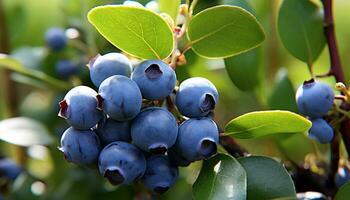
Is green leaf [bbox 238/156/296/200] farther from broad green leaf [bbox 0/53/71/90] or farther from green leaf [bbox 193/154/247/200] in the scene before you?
broad green leaf [bbox 0/53/71/90]

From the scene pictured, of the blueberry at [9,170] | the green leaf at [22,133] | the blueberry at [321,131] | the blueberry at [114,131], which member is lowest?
the blueberry at [9,170]

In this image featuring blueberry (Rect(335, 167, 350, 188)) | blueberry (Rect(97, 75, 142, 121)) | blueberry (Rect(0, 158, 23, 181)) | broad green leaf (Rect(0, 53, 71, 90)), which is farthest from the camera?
blueberry (Rect(0, 158, 23, 181))

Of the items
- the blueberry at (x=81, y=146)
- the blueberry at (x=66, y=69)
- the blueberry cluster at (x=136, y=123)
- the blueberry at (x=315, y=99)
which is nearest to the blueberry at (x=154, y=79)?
the blueberry cluster at (x=136, y=123)

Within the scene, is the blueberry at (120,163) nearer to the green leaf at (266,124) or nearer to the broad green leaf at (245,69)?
the green leaf at (266,124)

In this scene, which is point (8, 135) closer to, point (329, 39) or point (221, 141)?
point (221, 141)

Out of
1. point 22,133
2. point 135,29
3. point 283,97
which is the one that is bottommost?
point 22,133

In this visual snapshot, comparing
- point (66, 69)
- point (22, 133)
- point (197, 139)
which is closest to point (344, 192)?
point (197, 139)

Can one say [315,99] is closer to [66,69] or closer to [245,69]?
[245,69]

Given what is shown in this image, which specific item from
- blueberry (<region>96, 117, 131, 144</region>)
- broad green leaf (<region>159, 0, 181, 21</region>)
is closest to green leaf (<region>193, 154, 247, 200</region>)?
blueberry (<region>96, 117, 131, 144</region>)
